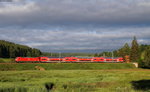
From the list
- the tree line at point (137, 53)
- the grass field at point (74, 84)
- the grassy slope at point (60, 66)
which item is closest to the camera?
the grass field at point (74, 84)

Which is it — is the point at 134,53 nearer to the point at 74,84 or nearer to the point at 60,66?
the point at 60,66

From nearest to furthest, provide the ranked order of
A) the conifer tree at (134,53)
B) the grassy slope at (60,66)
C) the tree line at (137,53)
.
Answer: the grassy slope at (60,66), the tree line at (137,53), the conifer tree at (134,53)

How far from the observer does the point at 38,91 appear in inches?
491

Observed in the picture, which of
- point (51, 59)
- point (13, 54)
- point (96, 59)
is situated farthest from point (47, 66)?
point (13, 54)

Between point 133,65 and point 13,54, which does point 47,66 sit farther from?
point 13,54

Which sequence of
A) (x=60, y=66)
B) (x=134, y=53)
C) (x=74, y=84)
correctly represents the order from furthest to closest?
1. (x=134, y=53)
2. (x=60, y=66)
3. (x=74, y=84)

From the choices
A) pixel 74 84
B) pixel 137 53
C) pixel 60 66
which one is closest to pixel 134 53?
pixel 137 53

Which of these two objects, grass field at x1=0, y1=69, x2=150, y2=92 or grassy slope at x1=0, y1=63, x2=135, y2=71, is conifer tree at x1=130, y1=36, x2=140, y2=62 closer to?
grassy slope at x1=0, y1=63, x2=135, y2=71

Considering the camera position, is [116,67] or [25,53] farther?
[25,53]

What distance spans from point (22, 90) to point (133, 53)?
7601cm

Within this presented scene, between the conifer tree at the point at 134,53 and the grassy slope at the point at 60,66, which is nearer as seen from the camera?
the grassy slope at the point at 60,66

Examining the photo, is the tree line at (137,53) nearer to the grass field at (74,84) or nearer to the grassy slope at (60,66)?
the grassy slope at (60,66)

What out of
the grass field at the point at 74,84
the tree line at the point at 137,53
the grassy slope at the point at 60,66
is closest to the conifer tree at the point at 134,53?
the tree line at the point at 137,53

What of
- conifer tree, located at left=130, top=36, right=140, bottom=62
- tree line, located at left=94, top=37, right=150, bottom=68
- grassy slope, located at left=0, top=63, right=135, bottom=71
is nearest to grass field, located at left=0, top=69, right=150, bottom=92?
grassy slope, located at left=0, top=63, right=135, bottom=71
